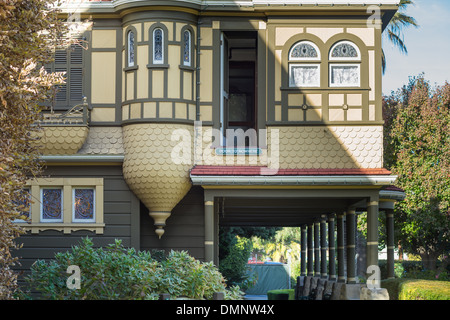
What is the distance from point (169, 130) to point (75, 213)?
126 inches

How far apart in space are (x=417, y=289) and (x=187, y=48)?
8076 millimetres

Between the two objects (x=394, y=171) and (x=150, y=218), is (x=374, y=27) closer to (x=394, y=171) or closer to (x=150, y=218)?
(x=150, y=218)

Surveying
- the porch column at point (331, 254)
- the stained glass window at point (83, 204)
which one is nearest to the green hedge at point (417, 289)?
the porch column at point (331, 254)

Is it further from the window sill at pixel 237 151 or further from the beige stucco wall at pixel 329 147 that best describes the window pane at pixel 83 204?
the beige stucco wall at pixel 329 147

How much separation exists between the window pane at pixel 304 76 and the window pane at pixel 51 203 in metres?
6.49

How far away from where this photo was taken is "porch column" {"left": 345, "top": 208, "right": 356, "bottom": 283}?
64.8ft

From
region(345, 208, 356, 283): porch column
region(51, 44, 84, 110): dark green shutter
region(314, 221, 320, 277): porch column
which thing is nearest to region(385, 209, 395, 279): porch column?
region(345, 208, 356, 283): porch column

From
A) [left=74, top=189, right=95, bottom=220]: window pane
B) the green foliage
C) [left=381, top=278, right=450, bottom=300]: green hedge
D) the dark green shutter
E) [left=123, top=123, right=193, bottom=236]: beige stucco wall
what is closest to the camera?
[left=381, top=278, right=450, bottom=300]: green hedge

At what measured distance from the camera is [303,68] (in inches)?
750

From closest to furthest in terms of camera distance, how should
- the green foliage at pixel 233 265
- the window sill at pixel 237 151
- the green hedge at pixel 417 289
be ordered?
1. the green hedge at pixel 417 289
2. the window sill at pixel 237 151
3. the green foliage at pixel 233 265

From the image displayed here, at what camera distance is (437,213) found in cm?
3100

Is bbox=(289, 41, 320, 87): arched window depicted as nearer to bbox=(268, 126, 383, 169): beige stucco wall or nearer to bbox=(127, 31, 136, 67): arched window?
bbox=(268, 126, 383, 169): beige stucco wall

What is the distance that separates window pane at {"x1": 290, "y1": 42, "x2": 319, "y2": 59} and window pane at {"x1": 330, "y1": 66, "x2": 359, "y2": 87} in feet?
2.00

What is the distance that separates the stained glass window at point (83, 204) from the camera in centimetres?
1894
